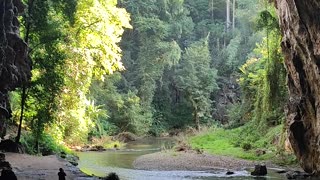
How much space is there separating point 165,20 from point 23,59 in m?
46.2

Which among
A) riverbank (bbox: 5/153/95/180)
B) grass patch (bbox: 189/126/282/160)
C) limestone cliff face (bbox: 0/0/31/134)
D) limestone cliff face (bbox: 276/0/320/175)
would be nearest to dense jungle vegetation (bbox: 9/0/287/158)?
grass patch (bbox: 189/126/282/160)

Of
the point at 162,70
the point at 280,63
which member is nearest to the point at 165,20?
the point at 162,70

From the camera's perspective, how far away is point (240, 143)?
40.4 meters

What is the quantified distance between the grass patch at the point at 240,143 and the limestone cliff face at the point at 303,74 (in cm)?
717

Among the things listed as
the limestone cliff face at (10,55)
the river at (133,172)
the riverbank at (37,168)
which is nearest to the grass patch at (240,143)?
the river at (133,172)

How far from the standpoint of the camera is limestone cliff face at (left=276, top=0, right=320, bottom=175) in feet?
72.1

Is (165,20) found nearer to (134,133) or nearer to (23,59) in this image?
(134,133)

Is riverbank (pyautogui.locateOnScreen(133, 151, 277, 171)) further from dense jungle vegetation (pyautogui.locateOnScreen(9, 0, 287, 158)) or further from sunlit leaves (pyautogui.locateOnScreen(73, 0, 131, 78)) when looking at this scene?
sunlit leaves (pyautogui.locateOnScreen(73, 0, 131, 78))

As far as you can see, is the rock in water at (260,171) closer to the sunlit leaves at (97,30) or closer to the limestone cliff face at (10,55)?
the limestone cliff face at (10,55)

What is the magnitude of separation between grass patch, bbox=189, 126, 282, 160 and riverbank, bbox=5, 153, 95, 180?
1515 centimetres

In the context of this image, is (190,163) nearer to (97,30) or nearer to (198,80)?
(97,30)

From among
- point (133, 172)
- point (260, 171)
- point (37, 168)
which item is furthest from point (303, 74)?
point (37, 168)

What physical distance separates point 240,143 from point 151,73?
2629 centimetres

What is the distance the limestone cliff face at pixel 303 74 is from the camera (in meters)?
22.0
